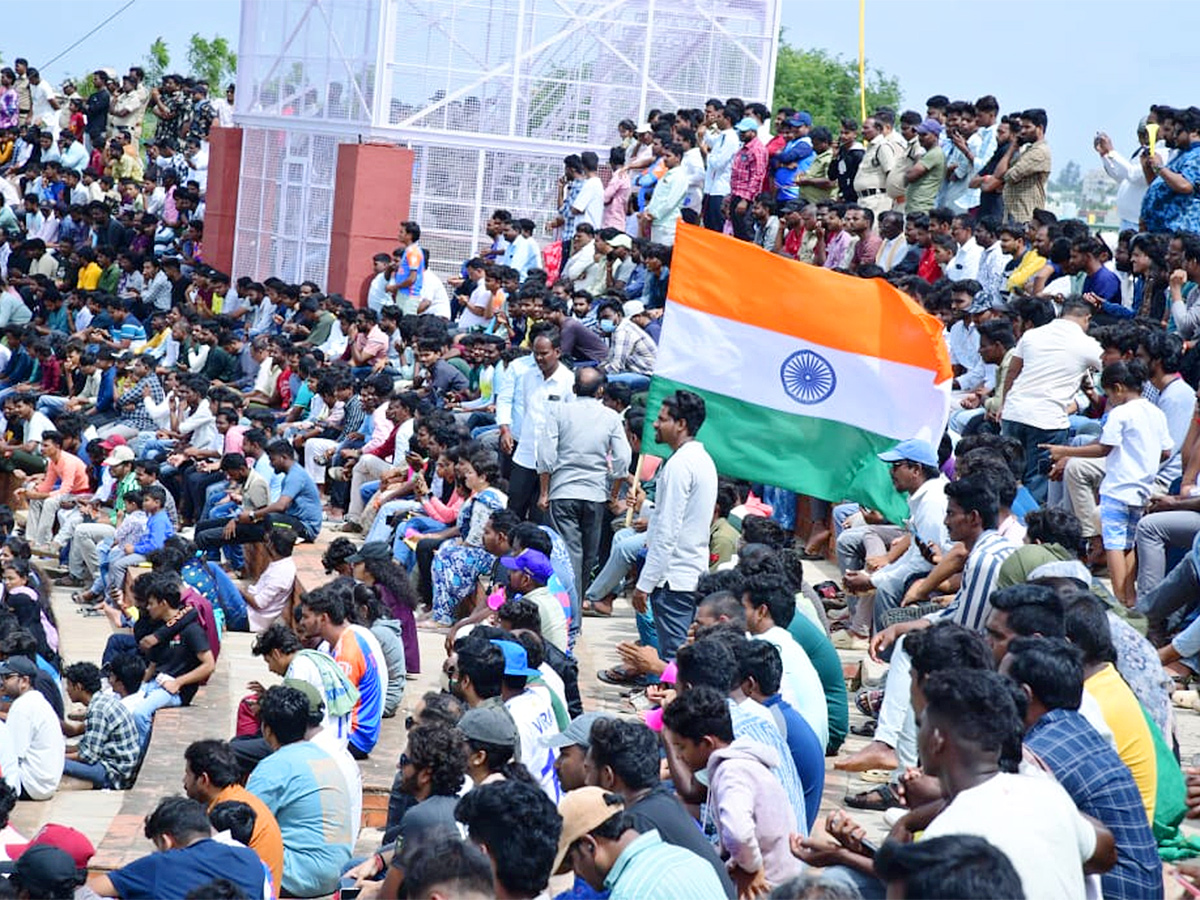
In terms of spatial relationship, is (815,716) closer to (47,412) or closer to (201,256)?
(47,412)

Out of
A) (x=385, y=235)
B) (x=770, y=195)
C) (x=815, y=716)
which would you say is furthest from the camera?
(x=385, y=235)

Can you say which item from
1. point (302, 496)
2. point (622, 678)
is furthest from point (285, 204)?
point (622, 678)

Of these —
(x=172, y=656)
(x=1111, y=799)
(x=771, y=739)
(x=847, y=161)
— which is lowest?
(x=172, y=656)

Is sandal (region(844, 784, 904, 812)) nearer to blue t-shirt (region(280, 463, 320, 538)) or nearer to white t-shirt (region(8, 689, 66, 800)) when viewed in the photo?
white t-shirt (region(8, 689, 66, 800))

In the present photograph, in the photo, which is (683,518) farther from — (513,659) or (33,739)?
(33,739)

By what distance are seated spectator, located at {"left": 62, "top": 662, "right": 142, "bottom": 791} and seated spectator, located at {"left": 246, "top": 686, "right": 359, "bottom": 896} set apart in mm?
2979

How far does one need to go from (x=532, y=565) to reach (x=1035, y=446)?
412 cm

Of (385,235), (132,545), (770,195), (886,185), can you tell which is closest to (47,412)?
(385,235)

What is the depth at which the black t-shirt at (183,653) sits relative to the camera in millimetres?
10547

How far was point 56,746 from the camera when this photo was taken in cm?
973

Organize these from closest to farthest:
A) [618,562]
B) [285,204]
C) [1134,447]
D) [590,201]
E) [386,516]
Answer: [1134,447] → [618,562] → [386,516] → [590,201] → [285,204]

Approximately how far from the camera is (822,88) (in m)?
66.1

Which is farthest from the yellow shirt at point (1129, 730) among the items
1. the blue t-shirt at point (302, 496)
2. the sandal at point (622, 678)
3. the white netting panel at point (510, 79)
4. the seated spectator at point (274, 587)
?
the white netting panel at point (510, 79)

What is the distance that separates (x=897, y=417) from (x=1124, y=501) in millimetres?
1391
